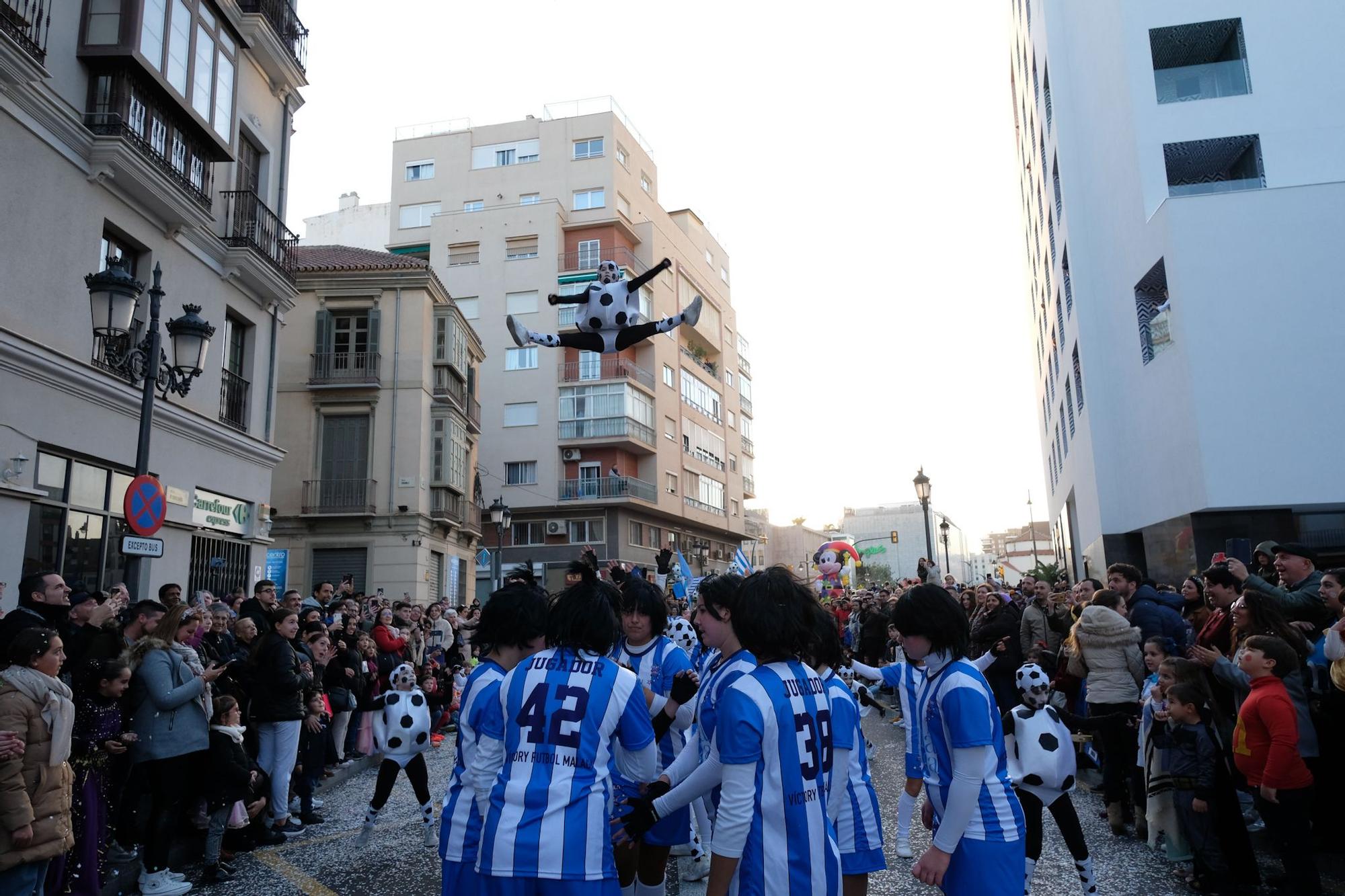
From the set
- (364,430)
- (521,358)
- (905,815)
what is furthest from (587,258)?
(905,815)

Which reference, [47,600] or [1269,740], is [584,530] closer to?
[47,600]

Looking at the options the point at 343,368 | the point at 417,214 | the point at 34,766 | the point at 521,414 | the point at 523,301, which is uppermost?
the point at 417,214

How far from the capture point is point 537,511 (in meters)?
41.8

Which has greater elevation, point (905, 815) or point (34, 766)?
point (34, 766)

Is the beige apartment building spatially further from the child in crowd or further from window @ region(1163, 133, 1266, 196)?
the child in crowd

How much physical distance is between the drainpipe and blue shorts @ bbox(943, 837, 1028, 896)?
82.7ft

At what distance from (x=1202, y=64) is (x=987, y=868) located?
22361 millimetres

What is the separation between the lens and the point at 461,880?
4348 mm

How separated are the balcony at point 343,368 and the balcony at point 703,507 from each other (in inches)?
892

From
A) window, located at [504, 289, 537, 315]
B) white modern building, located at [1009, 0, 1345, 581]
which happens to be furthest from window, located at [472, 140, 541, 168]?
white modern building, located at [1009, 0, 1345, 581]

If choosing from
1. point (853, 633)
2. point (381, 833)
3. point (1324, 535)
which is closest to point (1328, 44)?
point (1324, 535)

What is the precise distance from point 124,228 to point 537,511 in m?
29.0

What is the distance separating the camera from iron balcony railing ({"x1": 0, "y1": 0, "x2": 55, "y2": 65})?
11031mm

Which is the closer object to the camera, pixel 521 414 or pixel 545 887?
pixel 545 887
